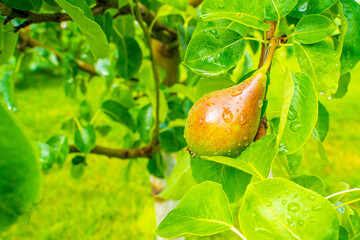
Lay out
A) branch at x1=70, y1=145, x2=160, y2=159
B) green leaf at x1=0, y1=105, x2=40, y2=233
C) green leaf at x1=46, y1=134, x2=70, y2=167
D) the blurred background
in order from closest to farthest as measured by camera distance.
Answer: green leaf at x1=0, y1=105, x2=40, y2=233
green leaf at x1=46, y1=134, x2=70, y2=167
branch at x1=70, y1=145, x2=160, y2=159
the blurred background

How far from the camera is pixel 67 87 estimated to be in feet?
3.63

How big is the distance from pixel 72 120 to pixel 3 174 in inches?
27.2

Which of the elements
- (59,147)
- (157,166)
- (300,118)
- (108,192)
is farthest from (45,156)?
(108,192)

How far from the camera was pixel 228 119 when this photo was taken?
0.33 meters

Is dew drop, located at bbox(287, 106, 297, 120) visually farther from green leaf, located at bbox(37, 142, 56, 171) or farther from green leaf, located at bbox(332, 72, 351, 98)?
green leaf, located at bbox(37, 142, 56, 171)

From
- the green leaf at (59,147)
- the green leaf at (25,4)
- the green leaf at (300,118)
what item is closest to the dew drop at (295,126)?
the green leaf at (300,118)

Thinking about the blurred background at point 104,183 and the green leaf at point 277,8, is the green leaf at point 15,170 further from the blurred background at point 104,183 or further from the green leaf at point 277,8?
the blurred background at point 104,183

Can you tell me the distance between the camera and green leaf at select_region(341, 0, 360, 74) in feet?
1.22

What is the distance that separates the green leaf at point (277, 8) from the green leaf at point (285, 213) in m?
0.17

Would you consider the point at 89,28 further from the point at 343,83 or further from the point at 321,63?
the point at 343,83

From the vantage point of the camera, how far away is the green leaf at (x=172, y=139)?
79 cm

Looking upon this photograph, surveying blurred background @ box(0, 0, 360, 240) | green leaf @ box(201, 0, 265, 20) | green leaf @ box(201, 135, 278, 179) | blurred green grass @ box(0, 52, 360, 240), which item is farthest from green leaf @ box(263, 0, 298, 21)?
blurred green grass @ box(0, 52, 360, 240)

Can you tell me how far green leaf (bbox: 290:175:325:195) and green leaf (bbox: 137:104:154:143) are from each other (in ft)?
1.56

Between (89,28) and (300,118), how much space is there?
0.70 feet
